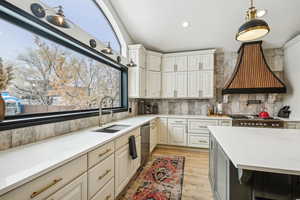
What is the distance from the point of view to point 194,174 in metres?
2.37

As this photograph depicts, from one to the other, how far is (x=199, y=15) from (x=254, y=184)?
3.09 metres

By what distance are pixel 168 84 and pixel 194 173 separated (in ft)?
7.83

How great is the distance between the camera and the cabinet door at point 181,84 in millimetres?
3830

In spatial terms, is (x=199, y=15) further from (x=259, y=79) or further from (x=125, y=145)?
(x=125, y=145)

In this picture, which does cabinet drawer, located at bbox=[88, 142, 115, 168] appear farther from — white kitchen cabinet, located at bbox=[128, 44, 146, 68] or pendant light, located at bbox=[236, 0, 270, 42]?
white kitchen cabinet, located at bbox=[128, 44, 146, 68]

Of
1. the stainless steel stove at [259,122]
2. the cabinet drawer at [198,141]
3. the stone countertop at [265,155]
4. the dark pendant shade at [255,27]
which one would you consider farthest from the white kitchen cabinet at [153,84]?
the stone countertop at [265,155]

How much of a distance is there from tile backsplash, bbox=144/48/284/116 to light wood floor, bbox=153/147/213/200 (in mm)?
1200

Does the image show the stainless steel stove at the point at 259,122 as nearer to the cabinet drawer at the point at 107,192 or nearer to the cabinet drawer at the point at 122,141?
the cabinet drawer at the point at 122,141

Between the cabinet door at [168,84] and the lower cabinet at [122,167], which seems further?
the cabinet door at [168,84]

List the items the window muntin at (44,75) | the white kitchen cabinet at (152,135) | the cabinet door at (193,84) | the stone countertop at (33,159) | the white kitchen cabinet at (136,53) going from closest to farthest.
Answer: the stone countertop at (33,159) → the window muntin at (44,75) → the white kitchen cabinet at (152,135) → the white kitchen cabinet at (136,53) → the cabinet door at (193,84)

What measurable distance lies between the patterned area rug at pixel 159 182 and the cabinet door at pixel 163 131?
835 mm

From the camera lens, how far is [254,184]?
104 cm

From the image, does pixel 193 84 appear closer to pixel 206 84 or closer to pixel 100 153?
pixel 206 84

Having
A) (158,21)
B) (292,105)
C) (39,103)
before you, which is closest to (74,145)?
(39,103)
